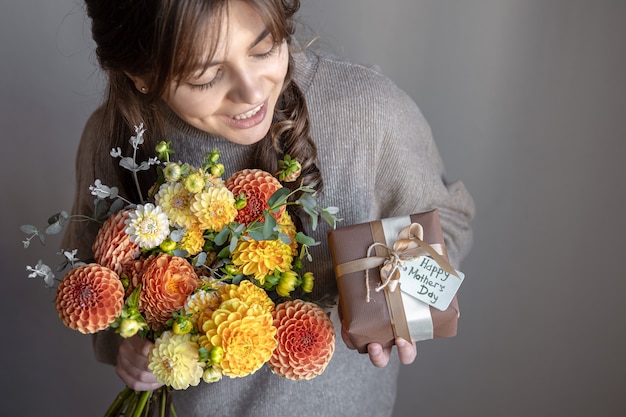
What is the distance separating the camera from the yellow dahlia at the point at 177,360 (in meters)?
0.72

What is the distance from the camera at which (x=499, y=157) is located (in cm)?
133

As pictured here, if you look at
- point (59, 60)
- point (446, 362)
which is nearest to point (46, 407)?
point (59, 60)

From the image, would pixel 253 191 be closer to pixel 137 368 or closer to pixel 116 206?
pixel 116 206

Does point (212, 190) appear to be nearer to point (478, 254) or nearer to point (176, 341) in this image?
point (176, 341)

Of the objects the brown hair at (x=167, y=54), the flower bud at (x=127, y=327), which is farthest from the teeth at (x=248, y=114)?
the flower bud at (x=127, y=327)

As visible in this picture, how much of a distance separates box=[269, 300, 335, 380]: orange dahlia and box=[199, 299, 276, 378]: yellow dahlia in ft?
0.11

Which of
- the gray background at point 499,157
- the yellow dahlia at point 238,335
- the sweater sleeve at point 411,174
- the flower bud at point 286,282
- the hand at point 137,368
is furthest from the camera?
the gray background at point 499,157

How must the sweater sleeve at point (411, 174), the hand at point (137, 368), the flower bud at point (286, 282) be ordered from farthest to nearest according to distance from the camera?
the sweater sleeve at point (411, 174) < the hand at point (137, 368) < the flower bud at point (286, 282)

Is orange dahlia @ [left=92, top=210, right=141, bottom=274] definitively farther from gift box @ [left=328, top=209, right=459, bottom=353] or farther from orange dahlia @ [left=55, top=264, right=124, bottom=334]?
gift box @ [left=328, top=209, right=459, bottom=353]

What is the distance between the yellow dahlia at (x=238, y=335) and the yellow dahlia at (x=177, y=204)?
12cm

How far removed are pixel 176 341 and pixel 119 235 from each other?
0.15 meters

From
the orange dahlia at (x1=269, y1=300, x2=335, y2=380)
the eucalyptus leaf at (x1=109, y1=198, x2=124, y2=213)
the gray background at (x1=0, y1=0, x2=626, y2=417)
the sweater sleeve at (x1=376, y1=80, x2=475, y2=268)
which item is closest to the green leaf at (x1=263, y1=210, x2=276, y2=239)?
the orange dahlia at (x1=269, y1=300, x2=335, y2=380)

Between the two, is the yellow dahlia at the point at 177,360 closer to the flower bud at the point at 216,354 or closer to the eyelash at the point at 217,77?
the flower bud at the point at 216,354

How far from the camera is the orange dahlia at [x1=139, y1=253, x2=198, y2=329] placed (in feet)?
2.38
